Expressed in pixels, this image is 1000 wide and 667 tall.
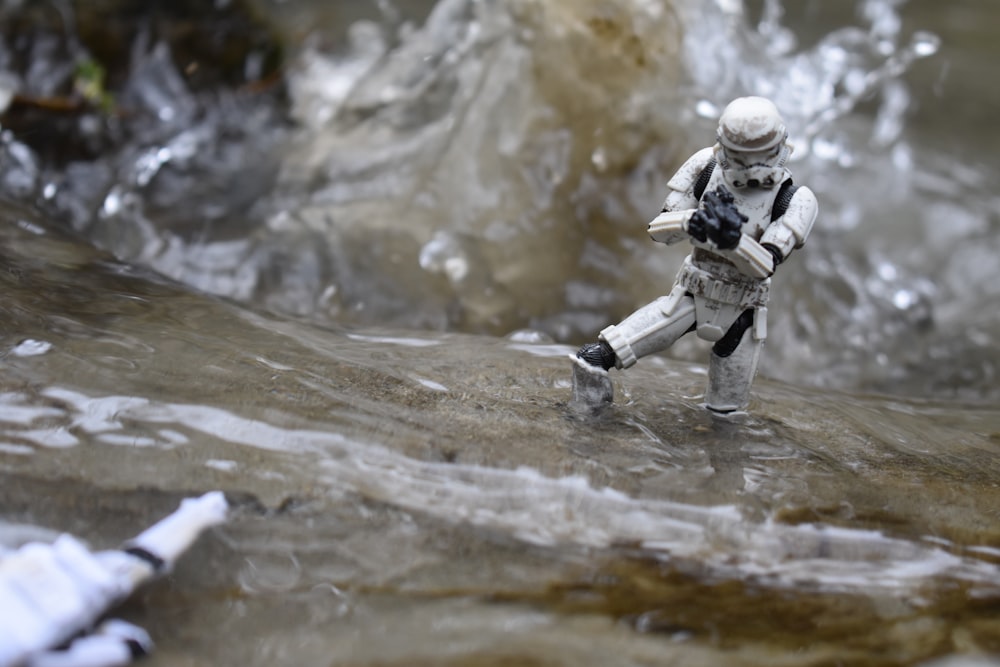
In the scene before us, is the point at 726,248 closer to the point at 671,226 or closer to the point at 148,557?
the point at 671,226

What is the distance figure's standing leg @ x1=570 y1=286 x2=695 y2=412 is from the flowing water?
0.18 m

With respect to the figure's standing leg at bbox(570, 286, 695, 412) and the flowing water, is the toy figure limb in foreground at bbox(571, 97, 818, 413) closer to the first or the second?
the figure's standing leg at bbox(570, 286, 695, 412)

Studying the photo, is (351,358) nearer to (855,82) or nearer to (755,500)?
(755,500)

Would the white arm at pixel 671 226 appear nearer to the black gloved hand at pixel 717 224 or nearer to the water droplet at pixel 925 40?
the black gloved hand at pixel 717 224

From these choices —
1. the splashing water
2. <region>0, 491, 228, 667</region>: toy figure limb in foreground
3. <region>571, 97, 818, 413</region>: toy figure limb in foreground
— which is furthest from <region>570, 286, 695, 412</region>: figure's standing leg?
the splashing water

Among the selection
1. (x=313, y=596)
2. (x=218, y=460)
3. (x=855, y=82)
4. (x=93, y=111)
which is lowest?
(x=313, y=596)

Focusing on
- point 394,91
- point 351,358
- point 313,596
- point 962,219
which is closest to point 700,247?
point 351,358

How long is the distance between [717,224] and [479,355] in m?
1.18

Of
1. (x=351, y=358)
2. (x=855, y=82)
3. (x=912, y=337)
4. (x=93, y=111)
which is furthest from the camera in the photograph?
(x=855, y=82)

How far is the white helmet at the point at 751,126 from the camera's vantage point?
99.3 inches

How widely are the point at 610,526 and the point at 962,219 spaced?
17.5 ft

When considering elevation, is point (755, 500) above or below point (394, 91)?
below

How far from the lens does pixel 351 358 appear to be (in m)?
3.24

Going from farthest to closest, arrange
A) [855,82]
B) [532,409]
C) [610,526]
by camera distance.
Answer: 1. [855,82]
2. [532,409]
3. [610,526]
